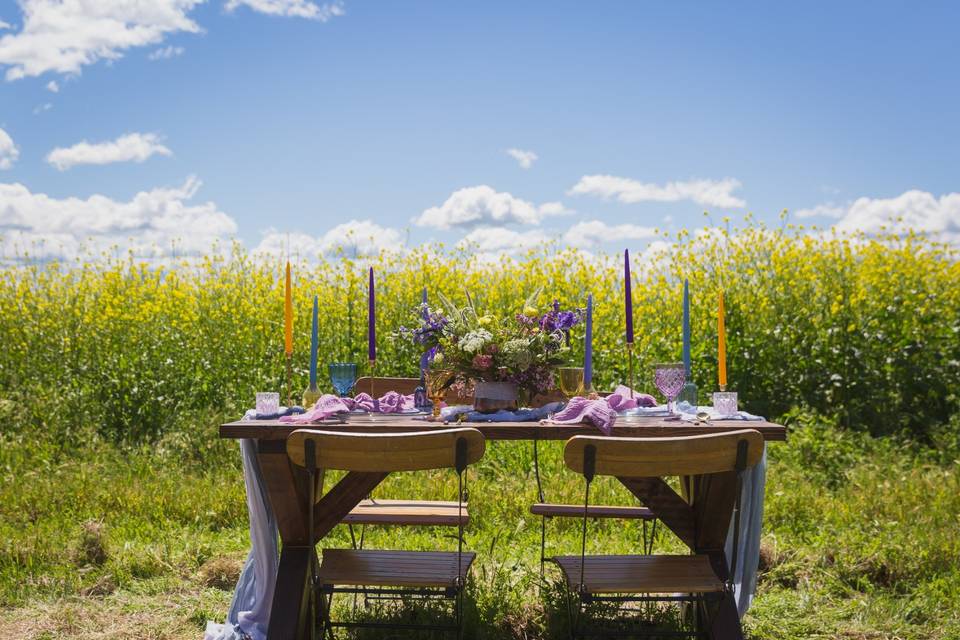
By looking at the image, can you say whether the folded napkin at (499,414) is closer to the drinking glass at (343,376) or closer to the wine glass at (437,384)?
the wine glass at (437,384)

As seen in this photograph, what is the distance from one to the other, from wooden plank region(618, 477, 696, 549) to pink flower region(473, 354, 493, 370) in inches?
22.2

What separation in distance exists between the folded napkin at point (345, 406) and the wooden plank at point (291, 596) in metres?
0.42

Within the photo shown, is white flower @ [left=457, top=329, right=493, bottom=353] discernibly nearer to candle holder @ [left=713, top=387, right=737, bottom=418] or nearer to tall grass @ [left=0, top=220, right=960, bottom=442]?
candle holder @ [left=713, top=387, right=737, bottom=418]

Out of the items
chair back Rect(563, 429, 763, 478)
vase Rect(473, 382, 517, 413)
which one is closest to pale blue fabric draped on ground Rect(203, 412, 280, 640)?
vase Rect(473, 382, 517, 413)

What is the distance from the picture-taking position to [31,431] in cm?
600

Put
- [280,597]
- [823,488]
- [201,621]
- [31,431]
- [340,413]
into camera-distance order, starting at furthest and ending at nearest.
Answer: [31,431], [823,488], [201,621], [340,413], [280,597]

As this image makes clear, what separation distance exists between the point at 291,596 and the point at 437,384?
82 centimetres

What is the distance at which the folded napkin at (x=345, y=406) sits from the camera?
9.77 feet

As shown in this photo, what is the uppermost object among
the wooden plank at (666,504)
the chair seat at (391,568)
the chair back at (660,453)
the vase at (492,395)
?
the vase at (492,395)

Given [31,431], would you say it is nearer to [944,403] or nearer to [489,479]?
[489,479]

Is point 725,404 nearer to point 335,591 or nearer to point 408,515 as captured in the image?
point 408,515

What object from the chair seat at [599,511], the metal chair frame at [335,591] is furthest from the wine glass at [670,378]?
the metal chair frame at [335,591]

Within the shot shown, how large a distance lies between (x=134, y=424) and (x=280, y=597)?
3.63 meters

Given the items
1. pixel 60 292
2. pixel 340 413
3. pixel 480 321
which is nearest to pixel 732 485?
pixel 480 321
